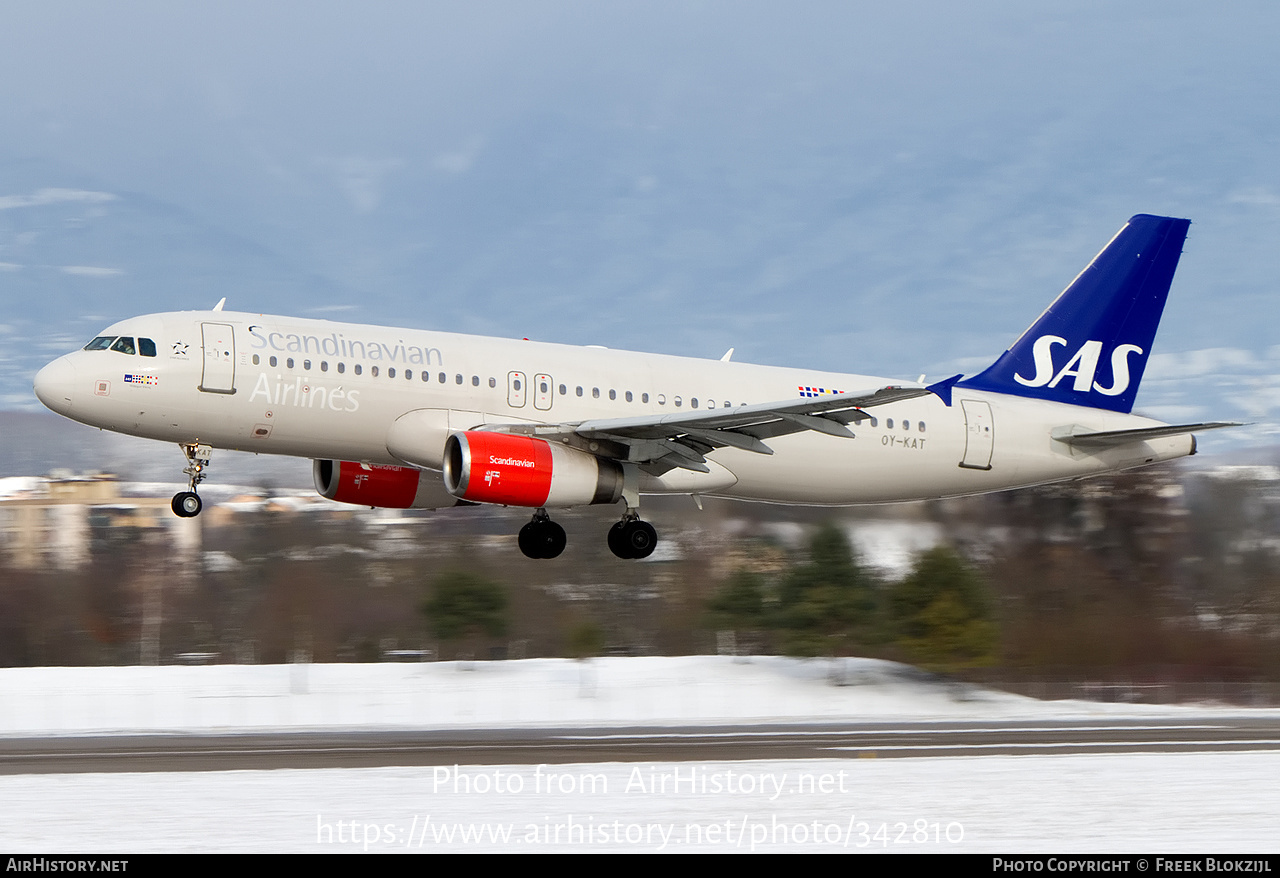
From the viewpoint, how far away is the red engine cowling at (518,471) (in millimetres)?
27078

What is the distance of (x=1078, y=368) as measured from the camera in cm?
3472

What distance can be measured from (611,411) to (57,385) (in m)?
10.2

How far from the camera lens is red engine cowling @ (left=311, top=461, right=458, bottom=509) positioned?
3125 cm

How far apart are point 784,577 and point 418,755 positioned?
3055 cm

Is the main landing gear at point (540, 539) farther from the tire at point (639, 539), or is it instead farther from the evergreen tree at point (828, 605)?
the evergreen tree at point (828, 605)

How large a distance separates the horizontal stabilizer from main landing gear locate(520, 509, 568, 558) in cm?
1139

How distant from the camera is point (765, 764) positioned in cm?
2689

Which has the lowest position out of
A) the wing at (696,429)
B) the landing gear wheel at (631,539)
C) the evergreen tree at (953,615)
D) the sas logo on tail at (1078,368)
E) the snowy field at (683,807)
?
the snowy field at (683,807)

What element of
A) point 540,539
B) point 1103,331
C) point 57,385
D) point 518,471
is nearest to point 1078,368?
point 1103,331

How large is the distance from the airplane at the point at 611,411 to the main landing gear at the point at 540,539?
0.17 ft

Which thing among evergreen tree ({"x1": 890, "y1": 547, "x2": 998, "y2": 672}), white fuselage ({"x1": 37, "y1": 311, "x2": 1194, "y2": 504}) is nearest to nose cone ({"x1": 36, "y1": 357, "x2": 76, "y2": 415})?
white fuselage ({"x1": 37, "y1": 311, "x2": 1194, "y2": 504})

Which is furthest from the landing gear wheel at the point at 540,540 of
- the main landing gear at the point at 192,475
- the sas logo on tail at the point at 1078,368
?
the sas logo on tail at the point at 1078,368

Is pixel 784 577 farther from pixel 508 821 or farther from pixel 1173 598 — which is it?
pixel 508 821

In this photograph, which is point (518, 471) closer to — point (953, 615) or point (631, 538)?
point (631, 538)
